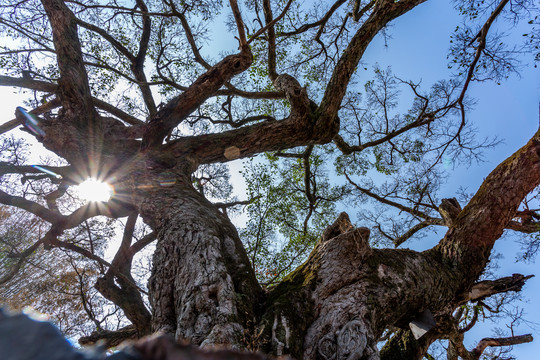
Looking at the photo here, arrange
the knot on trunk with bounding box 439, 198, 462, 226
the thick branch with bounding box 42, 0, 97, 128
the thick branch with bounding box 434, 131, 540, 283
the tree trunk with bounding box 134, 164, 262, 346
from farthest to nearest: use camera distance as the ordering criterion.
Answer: the knot on trunk with bounding box 439, 198, 462, 226 < the thick branch with bounding box 42, 0, 97, 128 < the thick branch with bounding box 434, 131, 540, 283 < the tree trunk with bounding box 134, 164, 262, 346

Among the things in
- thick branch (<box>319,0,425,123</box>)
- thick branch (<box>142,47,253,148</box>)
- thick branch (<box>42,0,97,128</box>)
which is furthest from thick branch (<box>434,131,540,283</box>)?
thick branch (<box>42,0,97,128</box>)

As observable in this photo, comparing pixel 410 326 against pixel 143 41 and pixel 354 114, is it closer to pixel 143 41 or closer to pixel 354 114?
pixel 354 114

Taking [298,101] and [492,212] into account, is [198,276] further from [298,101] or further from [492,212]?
[492,212]

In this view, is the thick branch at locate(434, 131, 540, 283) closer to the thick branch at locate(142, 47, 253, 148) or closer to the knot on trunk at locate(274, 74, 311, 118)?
the knot on trunk at locate(274, 74, 311, 118)

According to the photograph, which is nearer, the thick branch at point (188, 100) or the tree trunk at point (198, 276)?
the tree trunk at point (198, 276)

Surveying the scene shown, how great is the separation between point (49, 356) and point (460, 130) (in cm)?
766

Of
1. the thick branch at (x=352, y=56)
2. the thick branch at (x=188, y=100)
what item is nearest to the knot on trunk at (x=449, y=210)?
the thick branch at (x=352, y=56)

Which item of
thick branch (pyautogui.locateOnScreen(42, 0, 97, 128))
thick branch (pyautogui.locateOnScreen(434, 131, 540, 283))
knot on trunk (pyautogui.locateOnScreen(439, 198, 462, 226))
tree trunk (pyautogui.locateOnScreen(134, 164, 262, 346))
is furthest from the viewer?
knot on trunk (pyautogui.locateOnScreen(439, 198, 462, 226))

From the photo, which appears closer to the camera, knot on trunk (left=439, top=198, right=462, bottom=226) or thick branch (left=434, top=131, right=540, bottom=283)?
thick branch (left=434, top=131, right=540, bottom=283)

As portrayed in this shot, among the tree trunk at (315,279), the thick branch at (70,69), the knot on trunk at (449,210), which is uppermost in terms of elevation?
the thick branch at (70,69)

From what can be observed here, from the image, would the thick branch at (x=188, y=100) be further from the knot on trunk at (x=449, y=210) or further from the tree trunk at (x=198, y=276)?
the knot on trunk at (x=449, y=210)

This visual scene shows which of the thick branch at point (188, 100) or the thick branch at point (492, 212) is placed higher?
the thick branch at point (188, 100)

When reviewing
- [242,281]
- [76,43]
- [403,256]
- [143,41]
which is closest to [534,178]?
[403,256]

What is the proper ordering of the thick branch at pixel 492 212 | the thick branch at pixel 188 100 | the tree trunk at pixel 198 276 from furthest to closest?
the thick branch at pixel 188 100 → the thick branch at pixel 492 212 → the tree trunk at pixel 198 276
